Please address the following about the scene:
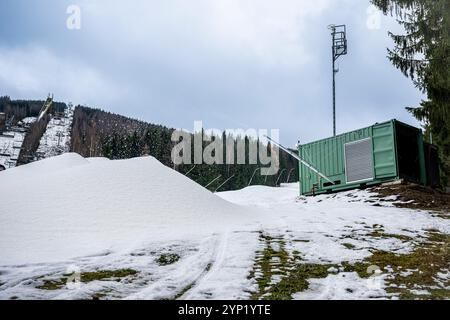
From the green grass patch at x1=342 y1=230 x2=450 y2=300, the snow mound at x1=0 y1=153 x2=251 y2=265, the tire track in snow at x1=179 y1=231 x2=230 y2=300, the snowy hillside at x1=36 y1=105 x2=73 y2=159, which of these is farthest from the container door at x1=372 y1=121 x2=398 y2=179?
the snowy hillside at x1=36 y1=105 x2=73 y2=159

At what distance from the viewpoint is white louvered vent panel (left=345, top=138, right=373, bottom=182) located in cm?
1598

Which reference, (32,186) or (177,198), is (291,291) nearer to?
(177,198)

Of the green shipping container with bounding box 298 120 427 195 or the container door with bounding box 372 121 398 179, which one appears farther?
the green shipping container with bounding box 298 120 427 195

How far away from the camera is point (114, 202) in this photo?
31.1 ft

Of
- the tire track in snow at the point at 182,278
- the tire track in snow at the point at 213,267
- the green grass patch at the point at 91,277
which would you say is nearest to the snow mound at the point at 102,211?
the tire track in snow at the point at 213,267

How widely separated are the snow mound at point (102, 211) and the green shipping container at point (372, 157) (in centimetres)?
682

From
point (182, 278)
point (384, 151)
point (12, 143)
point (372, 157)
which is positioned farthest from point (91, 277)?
point (12, 143)

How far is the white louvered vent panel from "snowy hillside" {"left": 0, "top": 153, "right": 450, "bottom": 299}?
343 cm

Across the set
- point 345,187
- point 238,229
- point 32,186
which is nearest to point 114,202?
point 32,186

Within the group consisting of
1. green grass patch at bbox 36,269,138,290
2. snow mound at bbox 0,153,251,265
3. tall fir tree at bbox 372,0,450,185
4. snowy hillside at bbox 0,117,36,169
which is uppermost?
snowy hillside at bbox 0,117,36,169

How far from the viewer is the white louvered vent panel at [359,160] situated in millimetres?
15977

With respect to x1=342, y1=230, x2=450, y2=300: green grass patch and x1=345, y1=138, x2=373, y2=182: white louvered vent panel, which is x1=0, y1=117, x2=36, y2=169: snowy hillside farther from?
x1=342, y1=230, x2=450, y2=300: green grass patch

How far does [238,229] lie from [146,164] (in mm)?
4705

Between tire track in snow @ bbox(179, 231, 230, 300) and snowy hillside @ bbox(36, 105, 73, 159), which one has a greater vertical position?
snowy hillside @ bbox(36, 105, 73, 159)
